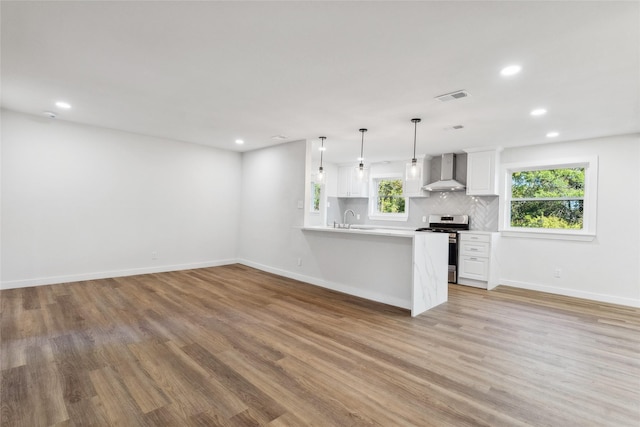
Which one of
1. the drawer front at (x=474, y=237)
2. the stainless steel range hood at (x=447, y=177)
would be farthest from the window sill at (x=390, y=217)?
the drawer front at (x=474, y=237)

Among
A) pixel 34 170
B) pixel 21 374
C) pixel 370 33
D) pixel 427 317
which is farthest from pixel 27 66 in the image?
pixel 427 317

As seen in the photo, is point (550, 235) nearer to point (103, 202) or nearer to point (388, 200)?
point (388, 200)

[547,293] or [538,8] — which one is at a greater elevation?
[538,8]

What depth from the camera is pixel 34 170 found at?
4.38 m

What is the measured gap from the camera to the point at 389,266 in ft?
13.3

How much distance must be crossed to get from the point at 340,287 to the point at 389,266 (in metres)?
0.97

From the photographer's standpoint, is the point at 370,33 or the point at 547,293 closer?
the point at 370,33

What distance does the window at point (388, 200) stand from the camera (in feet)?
23.6

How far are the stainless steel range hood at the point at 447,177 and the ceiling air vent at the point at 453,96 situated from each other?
2.96m

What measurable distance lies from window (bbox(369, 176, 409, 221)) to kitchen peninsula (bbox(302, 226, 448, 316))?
2.85 meters

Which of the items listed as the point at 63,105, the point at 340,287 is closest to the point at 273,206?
the point at 340,287

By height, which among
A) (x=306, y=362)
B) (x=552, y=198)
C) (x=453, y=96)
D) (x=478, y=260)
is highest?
(x=453, y=96)

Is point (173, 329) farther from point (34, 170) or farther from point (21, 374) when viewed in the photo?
point (34, 170)

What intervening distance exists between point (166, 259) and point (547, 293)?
678 centimetres
